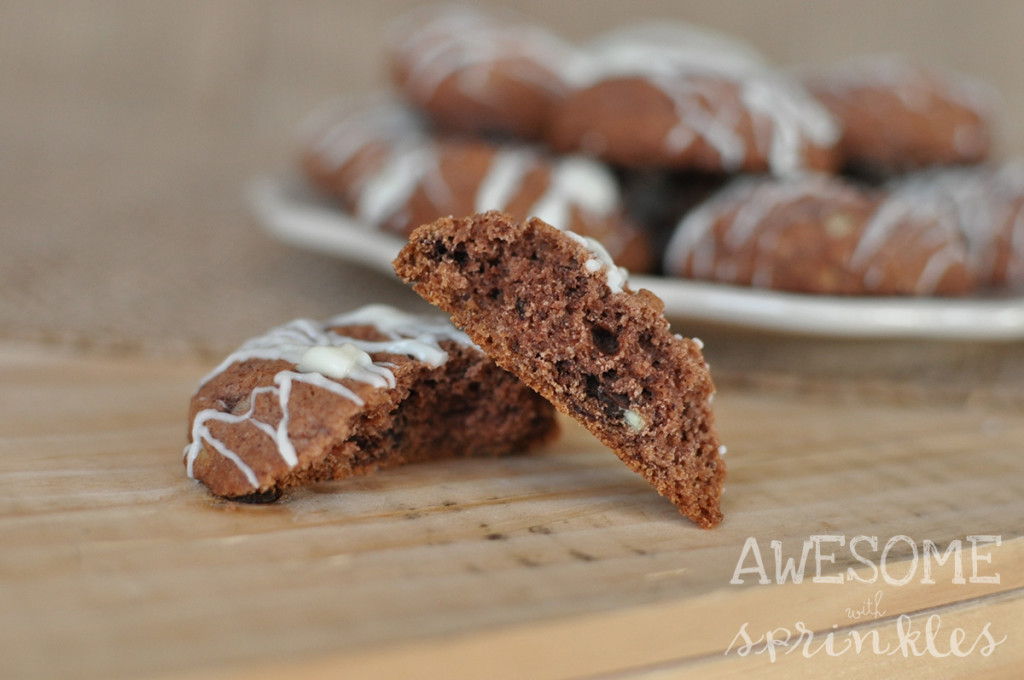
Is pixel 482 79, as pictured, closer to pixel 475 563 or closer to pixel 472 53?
pixel 472 53

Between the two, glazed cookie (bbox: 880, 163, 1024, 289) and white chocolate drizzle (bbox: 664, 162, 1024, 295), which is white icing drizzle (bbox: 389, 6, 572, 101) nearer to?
white chocolate drizzle (bbox: 664, 162, 1024, 295)

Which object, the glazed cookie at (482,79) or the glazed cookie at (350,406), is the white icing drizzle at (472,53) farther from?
the glazed cookie at (350,406)

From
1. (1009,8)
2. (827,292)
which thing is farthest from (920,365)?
(1009,8)

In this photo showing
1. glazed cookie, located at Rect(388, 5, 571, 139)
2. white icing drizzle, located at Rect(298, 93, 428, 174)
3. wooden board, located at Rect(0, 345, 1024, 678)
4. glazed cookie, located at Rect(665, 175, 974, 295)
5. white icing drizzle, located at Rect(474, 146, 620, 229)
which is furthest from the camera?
white icing drizzle, located at Rect(298, 93, 428, 174)

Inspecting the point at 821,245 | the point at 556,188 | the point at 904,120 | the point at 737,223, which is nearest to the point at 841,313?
the point at 821,245

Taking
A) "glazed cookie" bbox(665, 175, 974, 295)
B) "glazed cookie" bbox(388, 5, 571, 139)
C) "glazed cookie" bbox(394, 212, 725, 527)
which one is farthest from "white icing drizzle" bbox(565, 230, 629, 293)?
"glazed cookie" bbox(388, 5, 571, 139)

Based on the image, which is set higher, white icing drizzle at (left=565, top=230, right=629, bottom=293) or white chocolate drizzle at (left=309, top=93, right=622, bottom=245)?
white chocolate drizzle at (left=309, top=93, right=622, bottom=245)

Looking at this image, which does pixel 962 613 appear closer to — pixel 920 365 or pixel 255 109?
pixel 920 365

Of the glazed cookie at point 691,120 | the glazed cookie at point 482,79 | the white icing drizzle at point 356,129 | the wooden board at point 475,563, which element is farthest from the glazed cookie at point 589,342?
the white icing drizzle at point 356,129
